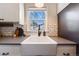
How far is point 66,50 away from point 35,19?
95 centimetres

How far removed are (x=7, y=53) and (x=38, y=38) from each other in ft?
2.77

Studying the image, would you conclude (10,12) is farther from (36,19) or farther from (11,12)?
(36,19)

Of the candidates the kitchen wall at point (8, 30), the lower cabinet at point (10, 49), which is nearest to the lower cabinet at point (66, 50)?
the lower cabinet at point (10, 49)

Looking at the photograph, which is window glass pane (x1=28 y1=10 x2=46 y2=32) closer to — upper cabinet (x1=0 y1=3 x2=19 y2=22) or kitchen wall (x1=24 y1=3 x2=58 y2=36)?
kitchen wall (x1=24 y1=3 x2=58 y2=36)

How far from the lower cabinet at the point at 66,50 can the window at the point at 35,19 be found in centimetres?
85

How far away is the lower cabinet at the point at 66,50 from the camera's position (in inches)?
66.9

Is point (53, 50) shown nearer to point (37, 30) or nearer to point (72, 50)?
point (72, 50)

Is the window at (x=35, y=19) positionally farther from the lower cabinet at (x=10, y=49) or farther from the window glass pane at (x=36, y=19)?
the lower cabinet at (x=10, y=49)

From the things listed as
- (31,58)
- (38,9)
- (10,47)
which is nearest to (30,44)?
(10,47)

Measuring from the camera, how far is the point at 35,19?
7.89 ft

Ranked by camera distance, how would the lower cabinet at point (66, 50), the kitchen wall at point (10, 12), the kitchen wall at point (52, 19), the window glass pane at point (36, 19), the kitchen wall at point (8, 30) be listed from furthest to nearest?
1. the kitchen wall at point (8, 30)
2. the kitchen wall at point (52, 19)
3. the window glass pane at point (36, 19)
4. the kitchen wall at point (10, 12)
5. the lower cabinet at point (66, 50)

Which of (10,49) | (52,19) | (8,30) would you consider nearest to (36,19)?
(52,19)

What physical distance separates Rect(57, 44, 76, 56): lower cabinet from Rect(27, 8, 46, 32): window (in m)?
Result: 0.85

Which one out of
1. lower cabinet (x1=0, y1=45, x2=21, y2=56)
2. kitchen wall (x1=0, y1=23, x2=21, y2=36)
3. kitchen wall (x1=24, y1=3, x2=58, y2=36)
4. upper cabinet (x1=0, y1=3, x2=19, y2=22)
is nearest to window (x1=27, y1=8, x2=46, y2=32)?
kitchen wall (x1=24, y1=3, x2=58, y2=36)
